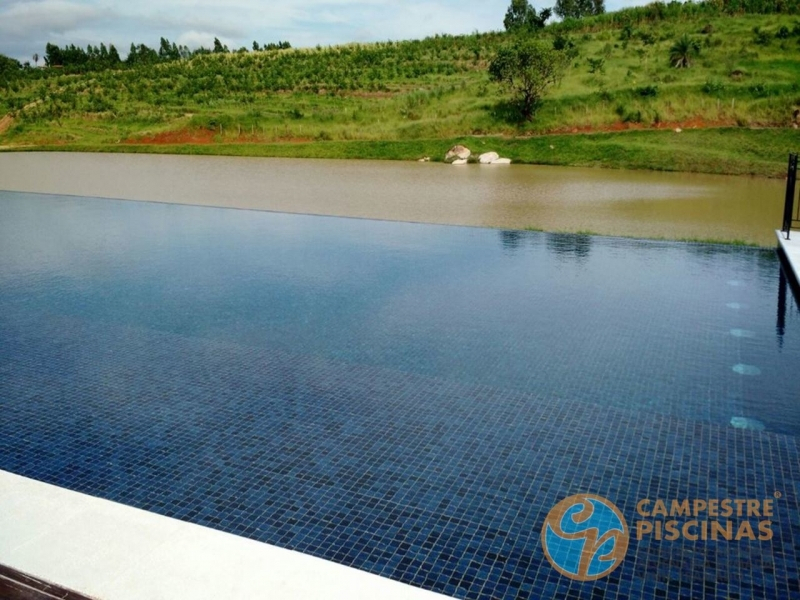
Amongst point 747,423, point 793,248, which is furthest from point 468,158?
point 747,423

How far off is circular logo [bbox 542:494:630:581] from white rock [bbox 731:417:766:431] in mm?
1005

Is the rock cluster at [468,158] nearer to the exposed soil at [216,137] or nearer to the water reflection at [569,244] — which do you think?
the exposed soil at [216,137]

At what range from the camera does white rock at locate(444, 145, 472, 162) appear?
729 inches

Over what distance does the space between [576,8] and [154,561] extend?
169ft

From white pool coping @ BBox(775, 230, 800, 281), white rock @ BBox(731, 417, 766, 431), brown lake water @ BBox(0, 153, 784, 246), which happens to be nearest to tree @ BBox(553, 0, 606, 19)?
brown lake water @ BBox(0, 153, 784, 246)

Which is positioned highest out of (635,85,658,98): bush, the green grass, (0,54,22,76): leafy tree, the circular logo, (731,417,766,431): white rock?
(0,54,22,76): leafy tree

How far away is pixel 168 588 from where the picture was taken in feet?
6.23

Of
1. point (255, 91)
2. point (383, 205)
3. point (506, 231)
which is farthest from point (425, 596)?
point (255, 91)

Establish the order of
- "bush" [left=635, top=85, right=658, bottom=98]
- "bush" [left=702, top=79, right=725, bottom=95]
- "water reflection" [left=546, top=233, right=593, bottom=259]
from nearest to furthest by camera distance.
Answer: "water reflection" [left=546, top=233, right=593, bottom=259] < "bush" [left=702, top=79, right=725, bottom=95] < "bush" [left=635, top=85, right=658, bottom=98]

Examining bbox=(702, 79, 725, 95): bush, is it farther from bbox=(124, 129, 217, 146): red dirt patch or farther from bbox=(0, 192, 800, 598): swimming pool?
bbox=(124, 129, 217, 146): red dirt patch

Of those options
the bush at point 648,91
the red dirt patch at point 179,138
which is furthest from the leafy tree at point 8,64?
the bush at point 648,91

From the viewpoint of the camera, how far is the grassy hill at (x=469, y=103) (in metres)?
18.3

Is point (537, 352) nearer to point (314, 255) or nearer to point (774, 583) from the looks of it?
point (774, 583)

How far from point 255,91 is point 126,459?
2907cm
